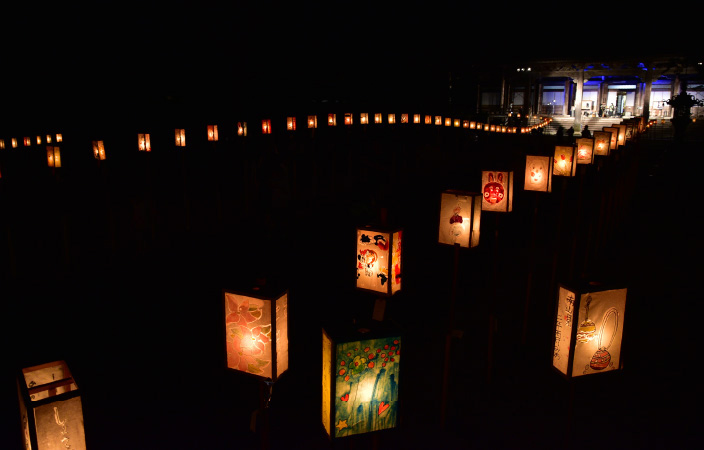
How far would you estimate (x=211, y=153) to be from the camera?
59.5ft

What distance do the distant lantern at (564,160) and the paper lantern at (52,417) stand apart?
8.87 metres

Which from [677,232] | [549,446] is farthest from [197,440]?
[677,232]

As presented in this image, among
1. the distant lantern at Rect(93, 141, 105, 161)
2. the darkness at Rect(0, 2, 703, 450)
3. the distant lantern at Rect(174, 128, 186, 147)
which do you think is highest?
the distant lantern at Rect(174, 128, 186, 147)

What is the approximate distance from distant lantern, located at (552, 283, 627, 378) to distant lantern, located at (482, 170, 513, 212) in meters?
3.41

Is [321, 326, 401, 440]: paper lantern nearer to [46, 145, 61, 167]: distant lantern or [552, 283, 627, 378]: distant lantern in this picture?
[552, 283, 627, 378]: distant lantern

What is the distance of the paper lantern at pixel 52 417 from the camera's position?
9.23 ft

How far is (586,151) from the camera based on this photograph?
11508mm

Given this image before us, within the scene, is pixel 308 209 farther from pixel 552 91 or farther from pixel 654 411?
pixel 552 91

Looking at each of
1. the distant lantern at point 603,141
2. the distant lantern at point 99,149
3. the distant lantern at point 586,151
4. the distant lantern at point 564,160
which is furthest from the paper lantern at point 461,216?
the distant lantern at point 99,149

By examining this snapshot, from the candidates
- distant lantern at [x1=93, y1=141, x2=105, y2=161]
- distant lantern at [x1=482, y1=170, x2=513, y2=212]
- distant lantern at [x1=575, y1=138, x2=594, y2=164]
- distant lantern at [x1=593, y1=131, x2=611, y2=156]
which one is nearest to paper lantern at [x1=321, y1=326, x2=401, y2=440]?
distant lantern at [x1=482, y1=170, x2=513, y2=212]

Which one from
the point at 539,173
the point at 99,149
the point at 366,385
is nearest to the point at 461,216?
the point at 366,385

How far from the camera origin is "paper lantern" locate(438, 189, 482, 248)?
599 cm

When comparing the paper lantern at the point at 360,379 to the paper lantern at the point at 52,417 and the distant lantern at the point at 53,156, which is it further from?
the distant lantern at the point at 53,156

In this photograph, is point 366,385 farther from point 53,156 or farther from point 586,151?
point 53,156
